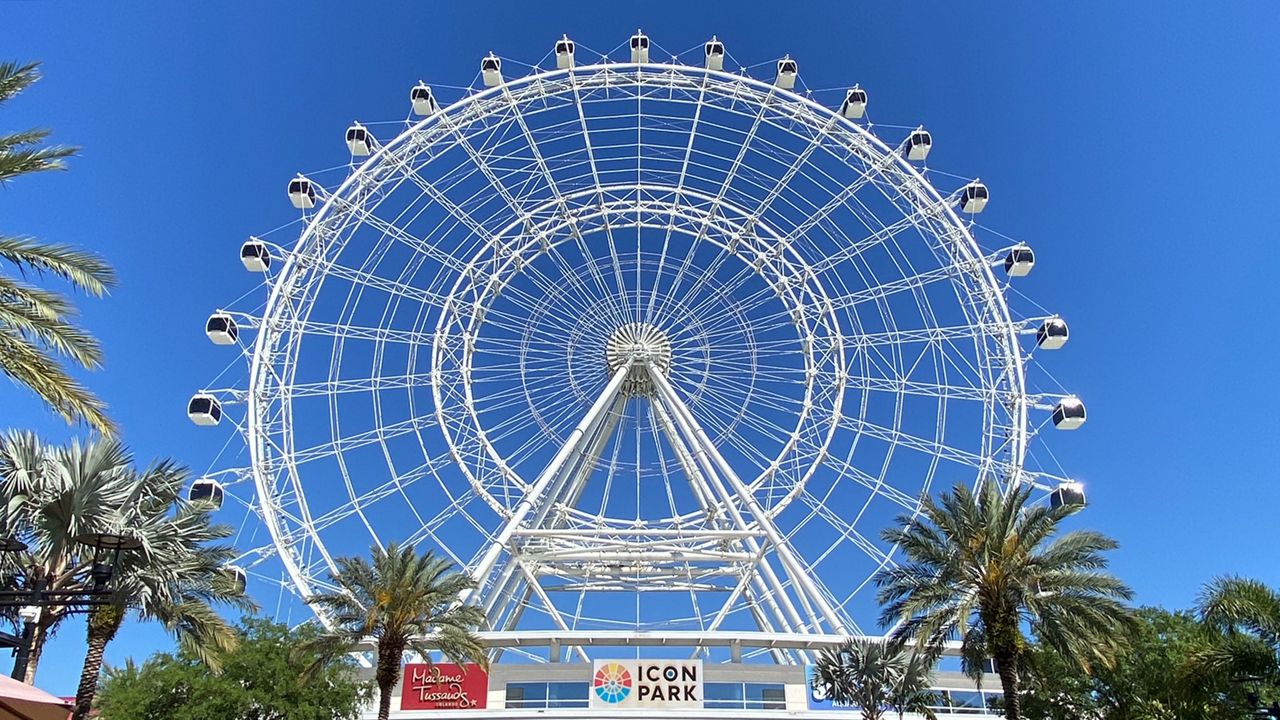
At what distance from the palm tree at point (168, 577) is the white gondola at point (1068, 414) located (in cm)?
2859

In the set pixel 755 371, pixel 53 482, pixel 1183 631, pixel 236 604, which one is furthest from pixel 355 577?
pixel 1183 631

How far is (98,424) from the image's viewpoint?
41.6 ft

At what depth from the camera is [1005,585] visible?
67.9 feet

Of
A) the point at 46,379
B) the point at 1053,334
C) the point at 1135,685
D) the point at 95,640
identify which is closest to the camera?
the point at 46,379

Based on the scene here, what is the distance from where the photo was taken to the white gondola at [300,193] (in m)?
37.3

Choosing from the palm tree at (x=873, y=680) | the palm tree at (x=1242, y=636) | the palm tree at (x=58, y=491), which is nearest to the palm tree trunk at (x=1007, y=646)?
the palm tree at (x=1242, y=636)

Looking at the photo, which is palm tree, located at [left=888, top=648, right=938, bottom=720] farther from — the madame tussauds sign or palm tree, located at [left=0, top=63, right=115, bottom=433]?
palm tree, located at [left=0, top=63, right=115, bottom=433]

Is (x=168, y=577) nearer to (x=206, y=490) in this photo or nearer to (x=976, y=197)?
(x=206, y=490)

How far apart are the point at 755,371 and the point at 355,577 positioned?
18.0 m

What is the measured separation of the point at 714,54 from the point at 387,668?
28233 mm

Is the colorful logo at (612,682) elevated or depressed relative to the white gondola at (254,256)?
depressed

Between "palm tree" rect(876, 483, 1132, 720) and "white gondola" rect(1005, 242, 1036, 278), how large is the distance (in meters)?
17.1

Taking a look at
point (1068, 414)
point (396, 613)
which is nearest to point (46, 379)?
point (396, 613)

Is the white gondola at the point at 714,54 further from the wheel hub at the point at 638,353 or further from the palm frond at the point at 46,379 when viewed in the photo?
the palm frond at the point at 46,379
